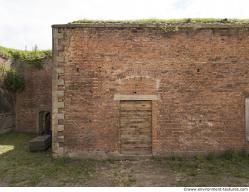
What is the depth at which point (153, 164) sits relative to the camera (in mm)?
8844

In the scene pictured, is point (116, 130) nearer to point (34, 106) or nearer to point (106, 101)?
point (106, 101)

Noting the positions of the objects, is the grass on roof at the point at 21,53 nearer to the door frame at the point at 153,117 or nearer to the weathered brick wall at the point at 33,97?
the weathered brick wall at the point at 33,97

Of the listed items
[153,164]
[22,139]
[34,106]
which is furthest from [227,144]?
[34,106]

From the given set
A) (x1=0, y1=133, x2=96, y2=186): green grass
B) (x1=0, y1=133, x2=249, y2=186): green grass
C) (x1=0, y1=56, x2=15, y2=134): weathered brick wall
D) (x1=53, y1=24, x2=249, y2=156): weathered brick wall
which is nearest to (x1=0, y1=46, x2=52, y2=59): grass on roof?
(x1=0, y1=56, x2=15, y2=134): weathered brick wall

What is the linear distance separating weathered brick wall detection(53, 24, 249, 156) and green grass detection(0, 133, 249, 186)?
0.56 metres

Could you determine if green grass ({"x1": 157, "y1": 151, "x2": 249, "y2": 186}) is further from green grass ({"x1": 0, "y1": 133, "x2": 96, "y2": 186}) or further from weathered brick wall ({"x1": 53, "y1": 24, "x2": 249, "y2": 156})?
green grass ({"x1": 0, "y1": 133, "x2": 96, "y2": 186})

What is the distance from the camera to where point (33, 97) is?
52.7ft

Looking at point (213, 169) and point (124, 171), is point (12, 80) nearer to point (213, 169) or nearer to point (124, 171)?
point (124, 171)

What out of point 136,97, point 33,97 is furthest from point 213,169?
point 33,97

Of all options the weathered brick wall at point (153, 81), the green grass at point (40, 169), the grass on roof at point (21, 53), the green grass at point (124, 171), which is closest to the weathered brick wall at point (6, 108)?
the grass on roof at point (21, 53)

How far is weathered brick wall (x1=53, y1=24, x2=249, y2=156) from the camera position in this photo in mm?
9398

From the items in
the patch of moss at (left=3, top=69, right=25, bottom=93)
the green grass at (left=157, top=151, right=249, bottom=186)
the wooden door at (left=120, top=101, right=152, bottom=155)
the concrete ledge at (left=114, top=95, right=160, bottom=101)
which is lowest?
the green grass at (left=157, top=151, right=249, bottom=186)

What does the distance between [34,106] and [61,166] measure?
27.0 ft

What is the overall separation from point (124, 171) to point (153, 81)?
3248mm
